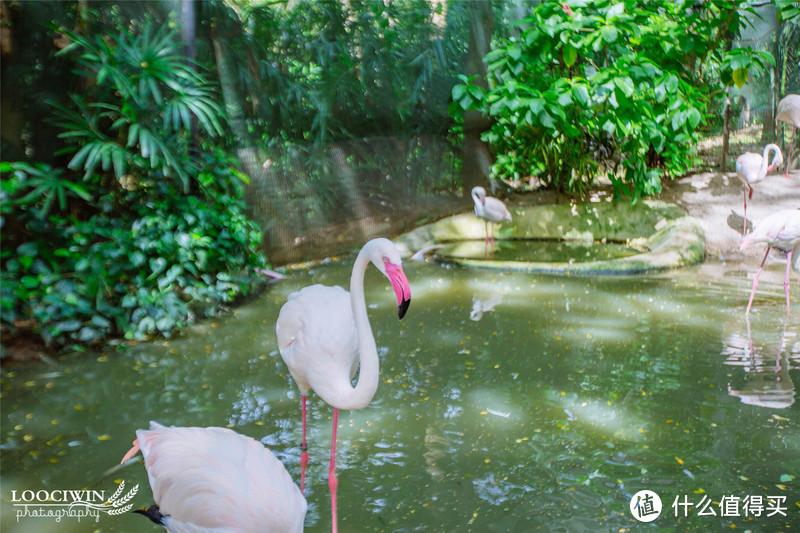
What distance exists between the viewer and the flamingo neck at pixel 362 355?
6.40 feet

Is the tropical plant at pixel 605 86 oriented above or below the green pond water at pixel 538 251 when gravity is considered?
above

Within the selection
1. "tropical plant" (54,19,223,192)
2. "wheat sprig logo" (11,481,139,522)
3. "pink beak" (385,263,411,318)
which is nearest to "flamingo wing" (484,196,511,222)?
"tropical plant" (54,19,223,192)

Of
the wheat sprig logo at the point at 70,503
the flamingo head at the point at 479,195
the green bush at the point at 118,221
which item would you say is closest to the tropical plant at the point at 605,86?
the flamingo head at the point at 479,195

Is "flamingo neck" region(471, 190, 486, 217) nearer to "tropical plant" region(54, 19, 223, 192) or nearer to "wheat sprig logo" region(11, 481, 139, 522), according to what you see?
"tropical plant" region(54, 19, 223, 192)

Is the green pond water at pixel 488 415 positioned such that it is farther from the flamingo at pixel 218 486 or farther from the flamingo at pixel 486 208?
the flamingo at pixel 486 208

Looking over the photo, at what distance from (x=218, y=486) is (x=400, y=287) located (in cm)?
72

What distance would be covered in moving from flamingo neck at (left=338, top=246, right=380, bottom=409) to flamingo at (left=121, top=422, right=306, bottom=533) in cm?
31

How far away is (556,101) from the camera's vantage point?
6.30 metres

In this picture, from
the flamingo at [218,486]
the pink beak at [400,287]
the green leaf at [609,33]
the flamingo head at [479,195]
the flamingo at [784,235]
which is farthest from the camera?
the flamingo head at [479,195]

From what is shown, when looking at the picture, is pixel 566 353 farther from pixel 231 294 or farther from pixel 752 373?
pixel 231 294

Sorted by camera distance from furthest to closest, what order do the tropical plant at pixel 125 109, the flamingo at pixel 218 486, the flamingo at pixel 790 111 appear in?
1. the flamingo at pixel 790 111
2. the tropical plant at pixel 125 109
3. the flamingo at pixel 218 486

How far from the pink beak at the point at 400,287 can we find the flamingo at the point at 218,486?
557 mm

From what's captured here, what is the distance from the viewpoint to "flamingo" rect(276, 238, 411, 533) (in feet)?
6.42

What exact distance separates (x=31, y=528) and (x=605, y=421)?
222 centimetres
